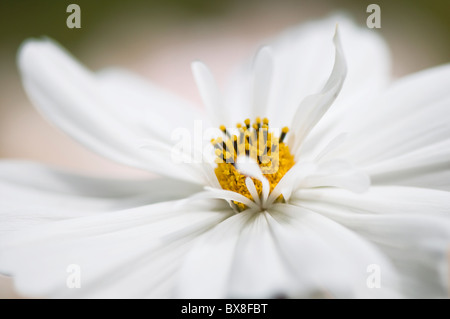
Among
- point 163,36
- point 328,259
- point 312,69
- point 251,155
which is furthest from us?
point 163,36

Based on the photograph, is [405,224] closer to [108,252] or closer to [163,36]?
[108,252]

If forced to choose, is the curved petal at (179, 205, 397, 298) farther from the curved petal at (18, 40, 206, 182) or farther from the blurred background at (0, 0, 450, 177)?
the blurred background at (0, 0, 450, 177)

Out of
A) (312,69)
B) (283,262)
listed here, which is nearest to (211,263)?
(283,262)

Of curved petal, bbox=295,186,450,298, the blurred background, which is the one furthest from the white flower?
the blurred background

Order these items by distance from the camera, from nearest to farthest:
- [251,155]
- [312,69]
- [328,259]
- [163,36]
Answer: [328,259] → [251,155] → [312,69] → [163,36]

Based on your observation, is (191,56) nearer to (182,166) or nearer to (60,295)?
(182,166)

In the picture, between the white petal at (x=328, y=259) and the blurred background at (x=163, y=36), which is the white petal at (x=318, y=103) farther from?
the blurred background at (x=163, y=36)

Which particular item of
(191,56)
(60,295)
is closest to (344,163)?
(60,295)
